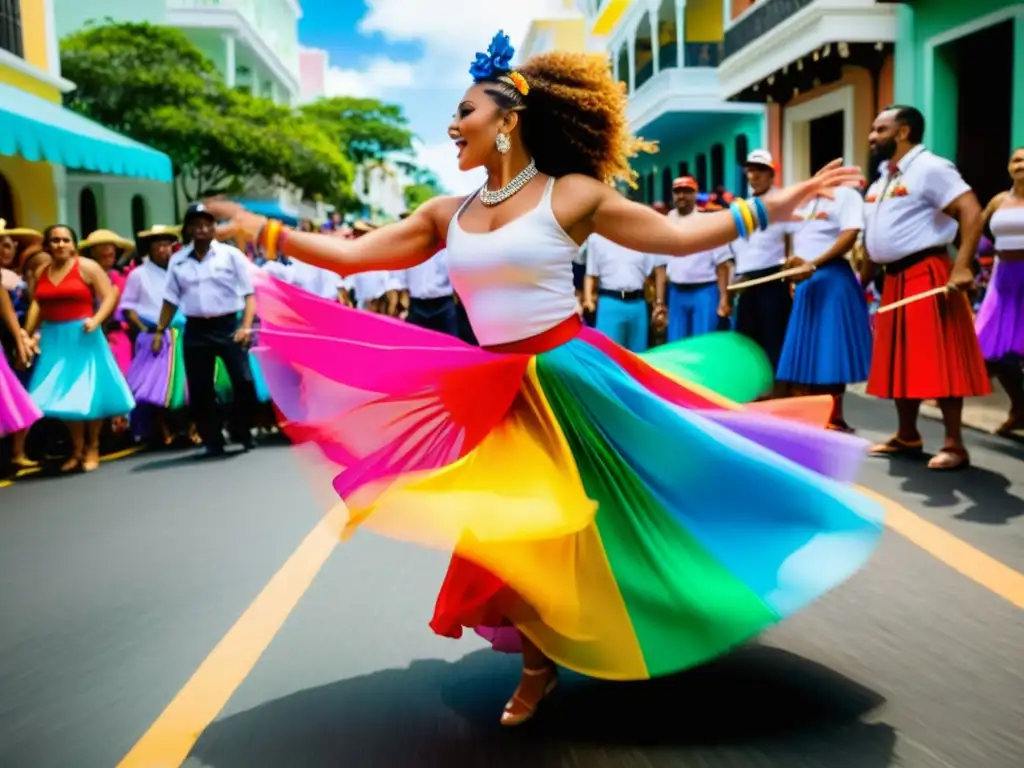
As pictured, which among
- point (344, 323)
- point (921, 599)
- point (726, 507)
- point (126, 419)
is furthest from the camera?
point (126, 419)

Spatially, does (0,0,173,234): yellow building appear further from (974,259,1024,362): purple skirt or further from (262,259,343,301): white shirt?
(974,259,1024,362): purple skirt

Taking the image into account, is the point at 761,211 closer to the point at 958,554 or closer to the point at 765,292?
the point at 958,554

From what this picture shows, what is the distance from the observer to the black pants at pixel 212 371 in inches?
372

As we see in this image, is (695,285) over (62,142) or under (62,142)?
under

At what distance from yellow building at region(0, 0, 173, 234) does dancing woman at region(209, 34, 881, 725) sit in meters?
13.3

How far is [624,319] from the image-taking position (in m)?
9.46

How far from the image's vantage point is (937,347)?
283 inches

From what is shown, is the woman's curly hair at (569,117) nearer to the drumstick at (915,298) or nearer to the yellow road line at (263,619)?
the yellow road line at (263,619)

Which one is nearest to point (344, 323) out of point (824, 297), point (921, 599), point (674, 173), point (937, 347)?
point (921, 599)

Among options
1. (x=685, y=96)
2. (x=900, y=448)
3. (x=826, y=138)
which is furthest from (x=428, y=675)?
(x=685, y=96)

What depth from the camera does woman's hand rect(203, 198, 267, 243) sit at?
398 cm

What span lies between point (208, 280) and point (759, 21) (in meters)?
16.3

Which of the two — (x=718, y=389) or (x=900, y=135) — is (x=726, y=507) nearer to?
(x=718, y=389)

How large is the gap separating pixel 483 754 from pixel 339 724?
0.49m
